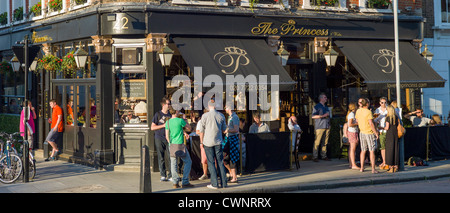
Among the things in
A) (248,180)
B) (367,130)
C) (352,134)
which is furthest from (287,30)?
(248,180)

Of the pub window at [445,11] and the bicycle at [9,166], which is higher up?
the pub window at [445,11]

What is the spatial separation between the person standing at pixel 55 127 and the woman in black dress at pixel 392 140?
9402 millimetres

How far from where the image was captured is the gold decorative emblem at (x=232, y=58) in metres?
15.5

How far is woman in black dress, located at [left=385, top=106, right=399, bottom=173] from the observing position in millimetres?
14430

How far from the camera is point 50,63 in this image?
1692cm

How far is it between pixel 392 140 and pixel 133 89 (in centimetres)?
682

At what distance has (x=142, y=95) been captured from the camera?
15383 mm

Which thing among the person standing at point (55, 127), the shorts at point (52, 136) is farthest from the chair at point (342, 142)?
the shorts at point (52, 136)

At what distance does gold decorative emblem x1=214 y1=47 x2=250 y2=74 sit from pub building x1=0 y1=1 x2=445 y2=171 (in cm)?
3

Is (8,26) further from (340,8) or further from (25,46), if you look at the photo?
(340,8)

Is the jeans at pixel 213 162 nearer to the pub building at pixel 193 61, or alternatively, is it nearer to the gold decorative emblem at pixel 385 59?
the pub building at pixel 193 61

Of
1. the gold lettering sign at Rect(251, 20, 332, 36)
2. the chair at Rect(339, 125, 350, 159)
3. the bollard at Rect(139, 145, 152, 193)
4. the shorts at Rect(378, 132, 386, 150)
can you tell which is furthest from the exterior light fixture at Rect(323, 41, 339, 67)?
the bollard at Rect(139, 145, 152, 193)

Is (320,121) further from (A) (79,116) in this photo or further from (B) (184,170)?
(A) (79,116)

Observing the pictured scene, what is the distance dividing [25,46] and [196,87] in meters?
4.51
